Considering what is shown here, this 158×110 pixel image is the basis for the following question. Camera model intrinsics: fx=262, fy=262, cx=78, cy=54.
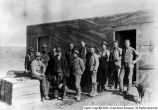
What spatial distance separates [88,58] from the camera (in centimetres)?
566

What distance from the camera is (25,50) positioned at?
7.37 metres

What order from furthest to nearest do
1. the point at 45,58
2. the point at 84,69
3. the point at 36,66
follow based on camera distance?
the point at 45,58, the point at 36,66, the point at 84,69

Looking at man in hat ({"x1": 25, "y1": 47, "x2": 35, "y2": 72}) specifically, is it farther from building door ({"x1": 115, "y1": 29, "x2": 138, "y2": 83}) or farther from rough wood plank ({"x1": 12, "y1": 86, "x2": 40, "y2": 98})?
building door ({"x1": 115, "y1": 29, "x2": 138, "y2": 83})

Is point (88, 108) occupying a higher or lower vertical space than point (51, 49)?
lower

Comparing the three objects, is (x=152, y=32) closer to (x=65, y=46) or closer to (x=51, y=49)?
(x=65, y=46)

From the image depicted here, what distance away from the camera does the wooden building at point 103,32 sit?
5223 millimetres

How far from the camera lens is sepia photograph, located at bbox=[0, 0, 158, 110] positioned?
201 inches

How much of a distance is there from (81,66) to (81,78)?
0.46 metres

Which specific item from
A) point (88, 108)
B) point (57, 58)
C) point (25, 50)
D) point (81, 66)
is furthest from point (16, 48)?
point (88, 108)

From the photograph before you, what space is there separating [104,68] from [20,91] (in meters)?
1.83

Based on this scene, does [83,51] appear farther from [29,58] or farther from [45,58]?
[29,58]

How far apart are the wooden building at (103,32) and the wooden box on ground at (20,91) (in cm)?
152

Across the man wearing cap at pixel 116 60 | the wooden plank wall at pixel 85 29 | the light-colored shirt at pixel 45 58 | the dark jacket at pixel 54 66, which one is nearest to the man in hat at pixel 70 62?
the dark jacket at pixel 54 66

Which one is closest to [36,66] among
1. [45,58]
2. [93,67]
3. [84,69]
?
[45,58]
